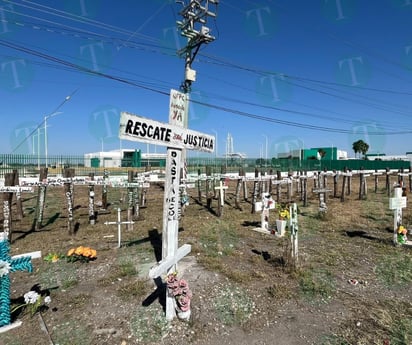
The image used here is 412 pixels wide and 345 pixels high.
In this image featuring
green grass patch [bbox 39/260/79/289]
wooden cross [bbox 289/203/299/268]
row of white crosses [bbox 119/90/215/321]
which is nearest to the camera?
row of white crosses [bbox 119/90/215/321]

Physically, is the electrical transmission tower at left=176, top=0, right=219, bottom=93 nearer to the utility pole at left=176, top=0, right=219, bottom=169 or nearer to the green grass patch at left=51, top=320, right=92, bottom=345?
the utility pole at left=176, top=0, right=219, bottom=169

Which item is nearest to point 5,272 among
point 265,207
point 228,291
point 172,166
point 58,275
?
point 58,275

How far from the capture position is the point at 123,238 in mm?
7469

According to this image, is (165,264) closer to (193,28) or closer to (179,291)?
(179,291)

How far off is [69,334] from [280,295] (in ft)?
9.24

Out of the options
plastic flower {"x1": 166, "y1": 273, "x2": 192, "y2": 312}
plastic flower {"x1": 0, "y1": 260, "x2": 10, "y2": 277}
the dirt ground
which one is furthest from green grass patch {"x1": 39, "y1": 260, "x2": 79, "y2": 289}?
plastic flower {"x1": 166, "y1": 273, "x2": 192, "y2": 312}

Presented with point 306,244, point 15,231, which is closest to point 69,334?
point 306,244

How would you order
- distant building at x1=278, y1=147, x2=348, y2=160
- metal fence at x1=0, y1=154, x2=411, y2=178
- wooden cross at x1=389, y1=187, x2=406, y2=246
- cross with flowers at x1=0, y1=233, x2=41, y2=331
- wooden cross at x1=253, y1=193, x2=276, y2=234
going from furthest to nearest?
distant building at x1=278, y1=147, x2=348, y2=160 → metal fence at x1=0, y1=154, x2=411, y2=178 → wooden cross at x1=253, y1=193, x2=276, y2=234 → wooden cross at x1=389, y1=187, x2=406, y2=246 → cross with flowers at x1=0, y1=233, x2=41, y2=331

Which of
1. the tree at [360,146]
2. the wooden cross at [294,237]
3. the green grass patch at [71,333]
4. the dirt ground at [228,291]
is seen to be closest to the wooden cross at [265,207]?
the dirt ground at [228,291]

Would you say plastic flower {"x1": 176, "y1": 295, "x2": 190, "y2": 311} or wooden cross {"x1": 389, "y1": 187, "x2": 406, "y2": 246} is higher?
wooden cross {"x1": 389, "y1": 187, "x2": 406, "y2": 246}

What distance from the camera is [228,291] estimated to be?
171 inches

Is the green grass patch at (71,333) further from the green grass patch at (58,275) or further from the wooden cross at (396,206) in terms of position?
the wooden cross at (396,206)

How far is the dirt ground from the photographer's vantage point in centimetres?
331

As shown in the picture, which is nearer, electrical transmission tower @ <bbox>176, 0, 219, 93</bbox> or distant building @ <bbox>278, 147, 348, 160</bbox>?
electrical transmission tower @ <bbox>176, 0, 219, 93</bbox>
